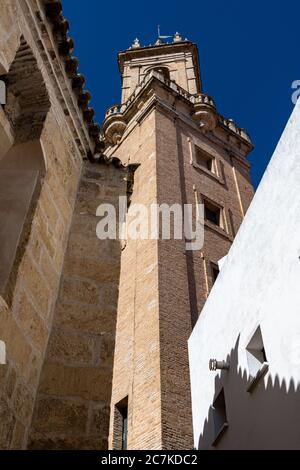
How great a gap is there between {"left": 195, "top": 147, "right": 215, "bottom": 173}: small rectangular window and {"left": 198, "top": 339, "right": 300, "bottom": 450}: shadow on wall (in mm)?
13346

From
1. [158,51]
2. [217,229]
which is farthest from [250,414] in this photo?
[158,51]

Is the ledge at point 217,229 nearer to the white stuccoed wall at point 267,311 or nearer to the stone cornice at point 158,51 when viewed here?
the white stuccoed wall at point 267,311

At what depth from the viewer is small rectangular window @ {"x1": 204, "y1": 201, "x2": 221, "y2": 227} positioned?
18703 millimetres

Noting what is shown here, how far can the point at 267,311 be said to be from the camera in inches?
280

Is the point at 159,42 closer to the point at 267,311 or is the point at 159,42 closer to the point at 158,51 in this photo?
the point at 158,51

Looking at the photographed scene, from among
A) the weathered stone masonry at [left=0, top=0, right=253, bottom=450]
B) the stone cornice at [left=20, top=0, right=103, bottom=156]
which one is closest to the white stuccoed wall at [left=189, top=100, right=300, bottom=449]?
the weathered stone masonry at [left=0, top=0, right=253, bottom=450]

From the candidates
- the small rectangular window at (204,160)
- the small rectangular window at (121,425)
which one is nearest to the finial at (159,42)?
the small rectangular window at (204,160)

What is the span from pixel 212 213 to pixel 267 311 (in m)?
12.2

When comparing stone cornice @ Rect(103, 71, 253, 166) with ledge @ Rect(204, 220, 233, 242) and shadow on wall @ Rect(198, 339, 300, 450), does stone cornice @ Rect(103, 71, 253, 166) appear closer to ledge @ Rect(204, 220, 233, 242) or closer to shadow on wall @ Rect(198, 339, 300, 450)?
ledge @ Rect(204, 220, 233, 242)

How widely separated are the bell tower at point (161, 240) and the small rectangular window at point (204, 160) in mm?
45

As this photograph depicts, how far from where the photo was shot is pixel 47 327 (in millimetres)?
4043

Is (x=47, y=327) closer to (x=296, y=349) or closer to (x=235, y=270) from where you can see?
(x=296, y=349)

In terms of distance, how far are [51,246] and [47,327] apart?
72 cm
